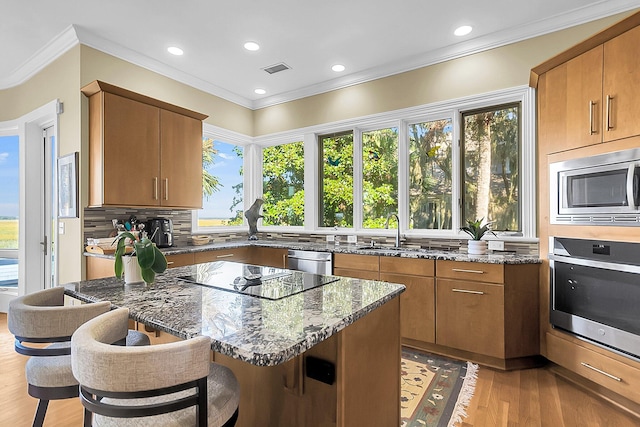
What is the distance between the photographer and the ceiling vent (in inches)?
148

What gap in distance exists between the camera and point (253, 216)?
461 cm

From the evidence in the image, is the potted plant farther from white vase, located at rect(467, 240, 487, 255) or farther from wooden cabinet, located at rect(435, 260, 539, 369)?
wooden cabinet, located at rect(435, 260, 539, 369)

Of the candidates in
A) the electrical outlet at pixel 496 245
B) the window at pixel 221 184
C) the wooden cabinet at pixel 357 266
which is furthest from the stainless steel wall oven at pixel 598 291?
the window at pixel 221 184

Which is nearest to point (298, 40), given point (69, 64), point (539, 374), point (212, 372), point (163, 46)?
point (163, 46)

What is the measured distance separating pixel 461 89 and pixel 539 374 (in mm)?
2642

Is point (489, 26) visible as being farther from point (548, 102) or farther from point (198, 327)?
point (198, 327)

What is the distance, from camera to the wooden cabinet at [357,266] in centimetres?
323

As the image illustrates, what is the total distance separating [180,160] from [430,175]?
276 centimetres

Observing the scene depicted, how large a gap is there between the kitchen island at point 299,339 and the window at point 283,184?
3.07 m

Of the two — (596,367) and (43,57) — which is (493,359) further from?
(43,57)

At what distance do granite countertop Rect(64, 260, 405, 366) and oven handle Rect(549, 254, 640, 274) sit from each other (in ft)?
5.17

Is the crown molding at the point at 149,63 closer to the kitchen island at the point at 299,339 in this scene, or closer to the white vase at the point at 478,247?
the kitchen island at the point at 299,339

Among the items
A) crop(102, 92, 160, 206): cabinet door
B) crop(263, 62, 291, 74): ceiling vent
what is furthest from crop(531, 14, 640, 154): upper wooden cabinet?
crop(102, 92, 160, 206): cabinet door

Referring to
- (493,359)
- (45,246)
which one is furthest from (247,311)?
(45,246)
